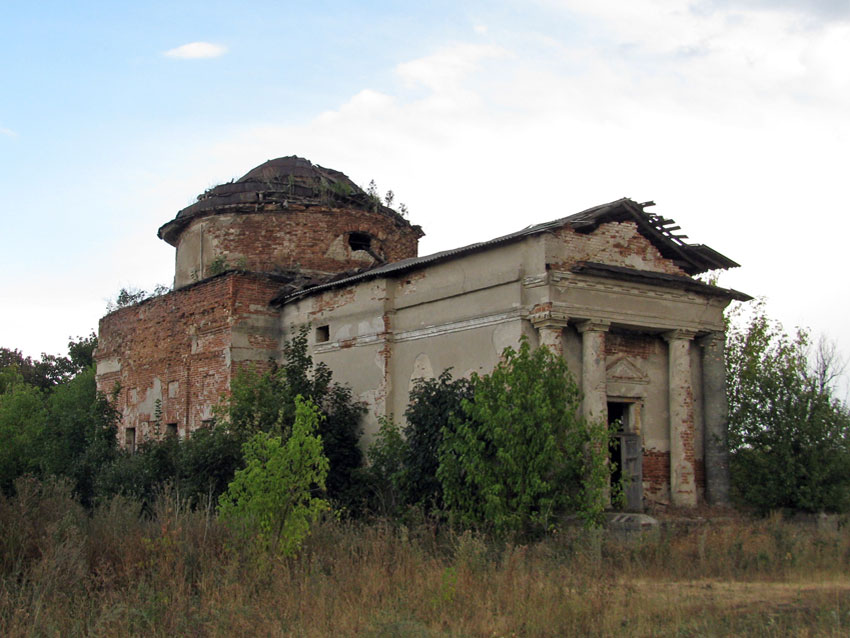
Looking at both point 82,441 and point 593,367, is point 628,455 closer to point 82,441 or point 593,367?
point 593,367

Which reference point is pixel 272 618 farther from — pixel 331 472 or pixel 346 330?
pixel 346 330

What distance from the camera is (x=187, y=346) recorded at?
1775 centimetres

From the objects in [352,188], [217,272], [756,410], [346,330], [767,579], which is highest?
[352,188]

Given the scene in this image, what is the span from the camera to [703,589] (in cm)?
861

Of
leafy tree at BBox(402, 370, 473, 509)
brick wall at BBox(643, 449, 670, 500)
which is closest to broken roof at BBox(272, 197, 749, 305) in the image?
leafy tree at BBox(402, 370, 473, 509)

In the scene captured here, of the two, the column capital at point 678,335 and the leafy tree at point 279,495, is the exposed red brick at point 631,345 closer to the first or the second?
the column capital at point 678,335

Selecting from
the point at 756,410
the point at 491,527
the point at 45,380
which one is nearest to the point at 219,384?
the point at 491,527

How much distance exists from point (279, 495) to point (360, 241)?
38.1ft

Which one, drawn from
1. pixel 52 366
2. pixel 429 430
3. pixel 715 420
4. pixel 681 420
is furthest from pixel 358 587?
pixel 52 366

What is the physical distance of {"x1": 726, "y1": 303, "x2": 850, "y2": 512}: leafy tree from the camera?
13.2 metres

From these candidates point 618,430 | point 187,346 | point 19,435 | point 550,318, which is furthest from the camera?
point 19,435

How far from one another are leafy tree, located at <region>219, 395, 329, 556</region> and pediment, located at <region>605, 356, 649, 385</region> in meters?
5.91

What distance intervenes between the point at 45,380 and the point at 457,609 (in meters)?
36.4

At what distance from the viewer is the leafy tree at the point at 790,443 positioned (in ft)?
43.4
